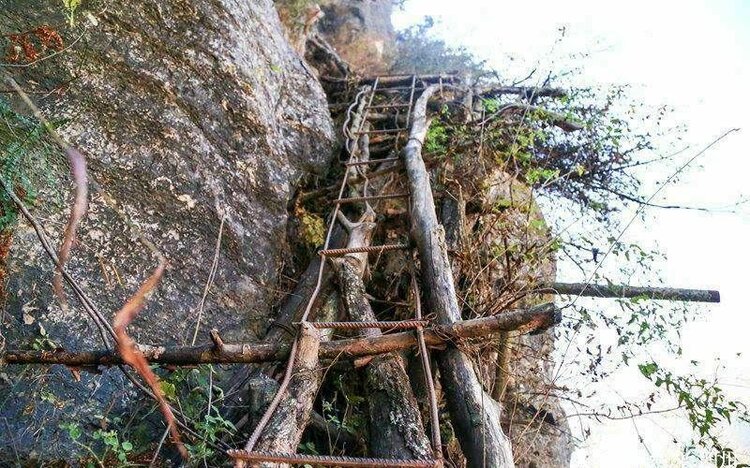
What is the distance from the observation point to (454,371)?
2.38 m

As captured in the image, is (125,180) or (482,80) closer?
(125,180)

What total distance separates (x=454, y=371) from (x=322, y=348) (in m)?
0.64

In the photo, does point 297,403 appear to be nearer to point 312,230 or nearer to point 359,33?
point 312,230

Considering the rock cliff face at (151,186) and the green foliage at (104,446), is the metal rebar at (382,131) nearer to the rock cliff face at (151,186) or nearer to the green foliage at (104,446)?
the rock cliff face at (151,186)

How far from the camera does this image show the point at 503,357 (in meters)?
3.22

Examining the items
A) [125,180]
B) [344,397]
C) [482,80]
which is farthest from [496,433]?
[482,80]

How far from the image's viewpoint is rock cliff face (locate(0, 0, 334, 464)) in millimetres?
2354

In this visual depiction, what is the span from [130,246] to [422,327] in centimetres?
170

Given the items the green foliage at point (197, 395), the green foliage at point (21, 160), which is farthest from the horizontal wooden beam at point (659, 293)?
the green foliage at point (21, 160)

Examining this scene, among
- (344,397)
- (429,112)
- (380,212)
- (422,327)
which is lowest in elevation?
(344,397)

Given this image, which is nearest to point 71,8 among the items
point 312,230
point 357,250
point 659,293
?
point 312,230

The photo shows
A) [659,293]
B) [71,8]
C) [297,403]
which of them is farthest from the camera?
[659,293]

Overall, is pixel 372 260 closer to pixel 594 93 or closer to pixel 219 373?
pixel 219 373

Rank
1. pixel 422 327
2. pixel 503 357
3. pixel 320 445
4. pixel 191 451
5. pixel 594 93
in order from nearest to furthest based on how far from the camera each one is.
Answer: pixel 191 451, pixel 422 327, pixel 320 445, pixel 503 357, pixel 594 93
